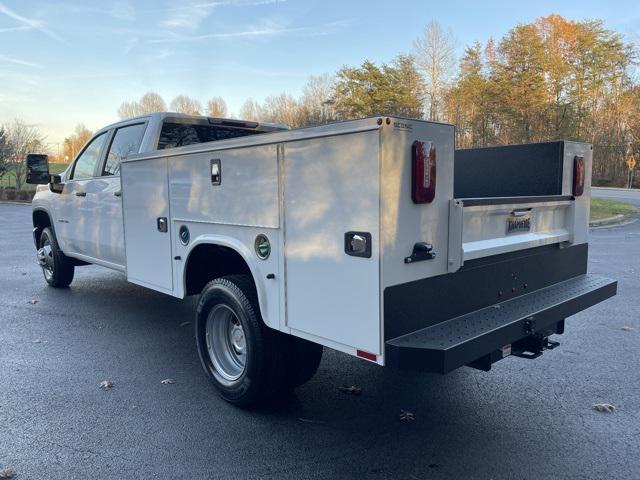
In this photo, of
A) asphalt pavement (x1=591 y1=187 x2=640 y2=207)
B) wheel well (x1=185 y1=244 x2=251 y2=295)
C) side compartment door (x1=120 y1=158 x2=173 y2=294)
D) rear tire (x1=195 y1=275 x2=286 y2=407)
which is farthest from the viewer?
asphalt pavement (x1=591 y1=187 x2=640 y2=207)

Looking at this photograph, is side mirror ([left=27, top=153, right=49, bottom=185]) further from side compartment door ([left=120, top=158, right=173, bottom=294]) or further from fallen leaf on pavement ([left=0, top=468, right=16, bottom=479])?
fallen leaf on pavement ([left=0, top=468, right=16, bottom=479])

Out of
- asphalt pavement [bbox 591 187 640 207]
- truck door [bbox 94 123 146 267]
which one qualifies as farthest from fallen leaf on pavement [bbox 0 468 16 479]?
asphalt pavement [bbox 591 187 640 207]

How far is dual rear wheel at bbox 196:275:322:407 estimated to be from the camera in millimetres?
3484

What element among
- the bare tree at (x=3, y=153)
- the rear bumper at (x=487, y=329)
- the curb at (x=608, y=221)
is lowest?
the curb at (x=608, y=221)

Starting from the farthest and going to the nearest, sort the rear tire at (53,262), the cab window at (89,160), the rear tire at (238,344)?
the rear tire at (53,262) → the cab window at (89,160) → the rear tire at (238,344)

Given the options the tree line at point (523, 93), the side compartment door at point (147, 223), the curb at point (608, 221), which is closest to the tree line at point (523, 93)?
the tree line at point (523, 93)

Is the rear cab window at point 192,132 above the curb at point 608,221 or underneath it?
above

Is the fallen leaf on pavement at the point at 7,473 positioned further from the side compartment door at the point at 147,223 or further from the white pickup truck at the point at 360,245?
the side compartment door at the point at 147,223

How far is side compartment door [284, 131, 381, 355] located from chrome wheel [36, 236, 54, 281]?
5.77m

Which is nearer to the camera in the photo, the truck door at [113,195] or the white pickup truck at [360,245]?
the white pickup truck at [360,245]

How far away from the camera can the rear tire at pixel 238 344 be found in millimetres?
3479

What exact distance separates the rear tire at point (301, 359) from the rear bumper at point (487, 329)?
102cm

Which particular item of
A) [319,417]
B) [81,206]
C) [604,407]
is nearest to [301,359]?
[319,417]

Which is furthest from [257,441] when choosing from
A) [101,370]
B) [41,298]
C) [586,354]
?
[41,298]
